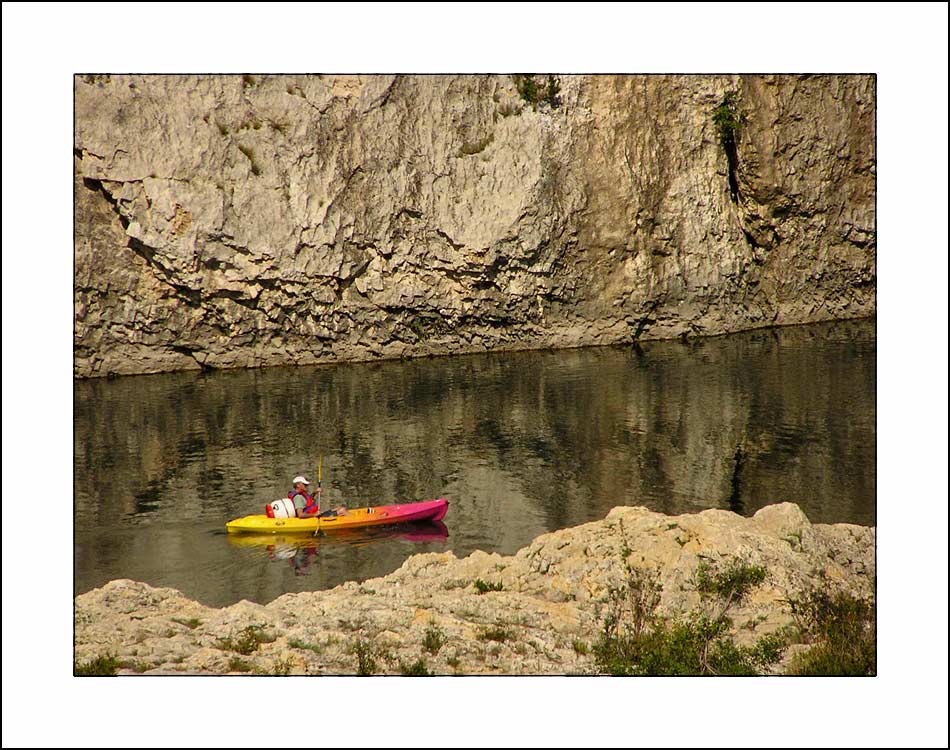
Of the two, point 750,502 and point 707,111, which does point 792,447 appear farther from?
point 707,111

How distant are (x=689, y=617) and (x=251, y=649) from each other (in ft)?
20.6

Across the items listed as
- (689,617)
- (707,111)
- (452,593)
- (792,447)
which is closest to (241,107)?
(707,111)

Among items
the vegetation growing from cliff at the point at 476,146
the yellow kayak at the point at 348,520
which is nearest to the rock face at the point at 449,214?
the vegetation growing from cliff at the point at 476,146

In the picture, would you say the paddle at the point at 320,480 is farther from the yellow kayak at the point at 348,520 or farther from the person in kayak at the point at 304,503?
the yellow kayak at the point at 348,520

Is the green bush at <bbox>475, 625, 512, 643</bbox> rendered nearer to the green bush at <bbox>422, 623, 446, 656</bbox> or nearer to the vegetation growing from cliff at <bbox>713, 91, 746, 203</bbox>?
the green bush at <bbox>422, 623, 446, 656</bbox>

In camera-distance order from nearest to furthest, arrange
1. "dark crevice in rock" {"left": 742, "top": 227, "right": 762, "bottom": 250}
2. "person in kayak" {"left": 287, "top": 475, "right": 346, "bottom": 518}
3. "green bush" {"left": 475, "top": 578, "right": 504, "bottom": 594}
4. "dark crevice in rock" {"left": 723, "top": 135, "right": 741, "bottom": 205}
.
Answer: "green bush" {"left": 475, "top": 578, "right": 504, "bottom": 594}, "person in kayak" {"left": 287, "top": 475, "right": 346, "bottom": 518}, "dark crevice in rock" {"left": 723, "top": 135, "right": 741, "bottom": 205}, "dark crevice in rock" {"left": 742, "top": 227, "right": 762, "bottom": 250}

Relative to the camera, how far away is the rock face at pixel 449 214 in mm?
37438

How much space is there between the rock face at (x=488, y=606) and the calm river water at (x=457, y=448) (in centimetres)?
146

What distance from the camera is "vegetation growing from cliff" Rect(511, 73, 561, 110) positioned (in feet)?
127

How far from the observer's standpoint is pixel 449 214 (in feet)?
131

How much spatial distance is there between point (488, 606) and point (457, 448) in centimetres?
1068

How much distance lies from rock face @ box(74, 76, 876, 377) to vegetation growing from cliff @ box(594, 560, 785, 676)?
23811 millimetres

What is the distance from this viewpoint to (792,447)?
1033 inches

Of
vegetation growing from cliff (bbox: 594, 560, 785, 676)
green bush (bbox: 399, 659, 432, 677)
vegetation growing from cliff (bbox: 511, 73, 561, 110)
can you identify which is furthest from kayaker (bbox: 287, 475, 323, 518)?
vegetation growing from cliff (bbox: 511, 73, 561, 110)
